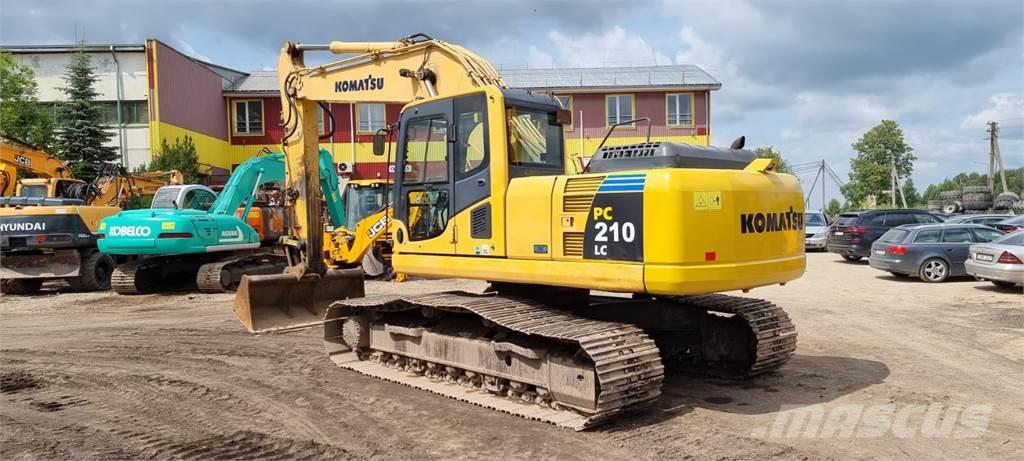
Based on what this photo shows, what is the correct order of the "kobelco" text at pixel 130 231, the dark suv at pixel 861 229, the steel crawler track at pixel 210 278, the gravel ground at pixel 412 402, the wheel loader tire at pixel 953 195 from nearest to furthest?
1. the gravel ground at pixel 412 402
2. the "kobelco" text at pixel 130 231
3. the steel crawler track at pixel 210 278
4. the dark suv at pixel 861 229
5. the wheel loader tire at pixel 953 195

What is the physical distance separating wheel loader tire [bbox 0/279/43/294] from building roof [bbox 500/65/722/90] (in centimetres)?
2172

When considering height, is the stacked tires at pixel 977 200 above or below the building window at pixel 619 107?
below

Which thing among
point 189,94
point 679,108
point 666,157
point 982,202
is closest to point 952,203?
point 982,202

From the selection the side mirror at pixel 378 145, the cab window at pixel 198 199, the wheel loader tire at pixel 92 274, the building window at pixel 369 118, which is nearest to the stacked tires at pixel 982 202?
the building window at pixel 369 118

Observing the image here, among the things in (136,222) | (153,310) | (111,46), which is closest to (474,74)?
(153,310)

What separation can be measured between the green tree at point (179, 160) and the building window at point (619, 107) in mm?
17572

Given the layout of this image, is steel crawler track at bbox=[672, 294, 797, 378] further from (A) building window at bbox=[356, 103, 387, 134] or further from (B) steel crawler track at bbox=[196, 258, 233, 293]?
(A) building window at bbox=[356, 103, 387, 134]

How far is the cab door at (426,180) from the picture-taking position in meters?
6.74

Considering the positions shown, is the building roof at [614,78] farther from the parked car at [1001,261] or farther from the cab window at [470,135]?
the cab window at [470,135]

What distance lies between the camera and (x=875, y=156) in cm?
6700

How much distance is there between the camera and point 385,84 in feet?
27.8

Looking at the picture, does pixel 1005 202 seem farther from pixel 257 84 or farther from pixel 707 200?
pixel 707 200

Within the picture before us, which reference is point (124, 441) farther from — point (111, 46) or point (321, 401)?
point (111, 46)

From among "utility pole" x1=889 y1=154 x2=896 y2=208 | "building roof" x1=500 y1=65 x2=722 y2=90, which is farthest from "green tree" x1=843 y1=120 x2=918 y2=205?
"building roof" x1=500 y1=65 x2=722 y2=90
